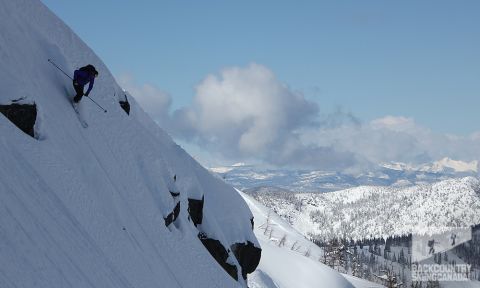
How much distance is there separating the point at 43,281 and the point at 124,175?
36.6 ft

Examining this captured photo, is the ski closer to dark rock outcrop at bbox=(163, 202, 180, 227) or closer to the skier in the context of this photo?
the skier

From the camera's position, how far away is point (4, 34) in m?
17.8

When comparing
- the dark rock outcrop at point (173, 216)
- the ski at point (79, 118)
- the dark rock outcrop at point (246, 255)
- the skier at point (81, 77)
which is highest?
the skier at point (81, 77)

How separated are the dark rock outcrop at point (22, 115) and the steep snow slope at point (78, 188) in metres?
0.28

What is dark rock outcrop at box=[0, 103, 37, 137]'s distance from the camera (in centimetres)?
1467

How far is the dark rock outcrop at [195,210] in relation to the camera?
29578mm

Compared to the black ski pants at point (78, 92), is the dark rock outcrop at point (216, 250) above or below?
below

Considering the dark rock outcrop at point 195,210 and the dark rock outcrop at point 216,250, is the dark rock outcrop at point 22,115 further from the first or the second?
the dark rock outcrop at point 216,250

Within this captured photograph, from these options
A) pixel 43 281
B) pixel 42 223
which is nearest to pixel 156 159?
pixel 42 223

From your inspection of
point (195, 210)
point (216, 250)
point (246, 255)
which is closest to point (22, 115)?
point (195, 210)

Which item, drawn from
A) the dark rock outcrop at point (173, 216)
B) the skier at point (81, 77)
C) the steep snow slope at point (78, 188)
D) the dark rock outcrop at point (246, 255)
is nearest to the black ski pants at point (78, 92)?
the skier at point (81, 77)

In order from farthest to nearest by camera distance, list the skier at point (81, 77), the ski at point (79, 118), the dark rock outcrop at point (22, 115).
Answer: the ski at point (79, 118), the skier at point (81, 77), the dark rock outcrop at point (22, 115)

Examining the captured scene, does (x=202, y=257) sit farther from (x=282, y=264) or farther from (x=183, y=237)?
(x=282, y=264)

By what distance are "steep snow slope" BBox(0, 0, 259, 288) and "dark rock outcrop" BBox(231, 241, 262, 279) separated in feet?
18.5
